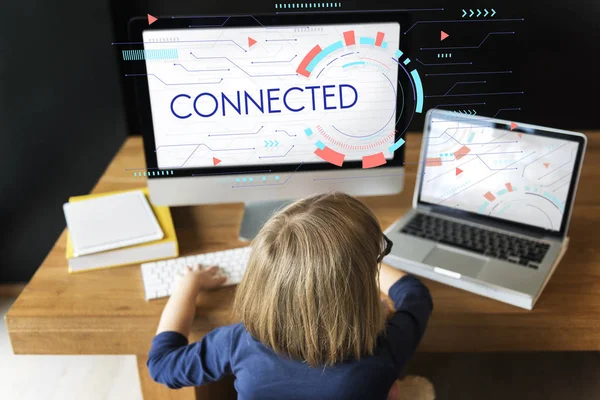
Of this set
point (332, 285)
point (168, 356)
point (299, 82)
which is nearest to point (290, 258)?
point (332, 285)

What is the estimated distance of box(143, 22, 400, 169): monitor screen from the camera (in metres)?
1.06

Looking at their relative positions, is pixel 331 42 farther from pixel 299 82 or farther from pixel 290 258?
pixel 290 258

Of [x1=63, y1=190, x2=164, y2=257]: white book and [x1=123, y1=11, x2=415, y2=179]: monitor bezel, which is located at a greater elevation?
[x1=123, y1=11, x2=415, y2=179]: monitor bezel

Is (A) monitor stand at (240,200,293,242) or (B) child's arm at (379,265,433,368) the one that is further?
(A) monitor stand at (240,200,293,242)

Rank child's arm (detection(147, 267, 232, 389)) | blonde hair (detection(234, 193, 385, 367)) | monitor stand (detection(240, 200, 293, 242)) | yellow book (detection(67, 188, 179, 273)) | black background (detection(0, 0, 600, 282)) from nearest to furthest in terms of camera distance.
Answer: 1. blonde hair (detection(234, 193, 385, 367))
2. child's arm (detection(147, 267, 232, 389))
3. yellow book (detection(67, 188, 179, 273))
4. monitor stand (detection(240, 200, 293, 242))
5. black background (detection(0, 0, 600, 282))

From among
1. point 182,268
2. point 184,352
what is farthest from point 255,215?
point 184,352

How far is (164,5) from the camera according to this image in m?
1.67

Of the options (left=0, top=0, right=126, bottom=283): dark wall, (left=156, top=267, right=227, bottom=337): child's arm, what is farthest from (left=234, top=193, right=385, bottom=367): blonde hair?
(left=0, top=0, right=126, bottom=283): dark wall

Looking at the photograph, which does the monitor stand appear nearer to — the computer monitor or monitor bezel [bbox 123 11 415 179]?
the computer monitor

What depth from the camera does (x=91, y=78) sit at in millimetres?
1738

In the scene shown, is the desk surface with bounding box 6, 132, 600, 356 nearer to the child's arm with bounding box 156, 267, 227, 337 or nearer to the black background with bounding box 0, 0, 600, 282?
the child's arm with bounding box 156, 267, 227, 337

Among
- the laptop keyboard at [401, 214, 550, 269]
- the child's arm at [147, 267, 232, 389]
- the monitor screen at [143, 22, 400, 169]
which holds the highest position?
the monitor screen at [143, 22, 400, 169]

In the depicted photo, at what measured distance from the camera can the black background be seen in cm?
162

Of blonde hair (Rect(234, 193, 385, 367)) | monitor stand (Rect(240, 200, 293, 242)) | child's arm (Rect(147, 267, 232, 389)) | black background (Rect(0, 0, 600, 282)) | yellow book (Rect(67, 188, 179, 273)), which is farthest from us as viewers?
black background (Rect(0, 0, 600, 282))
